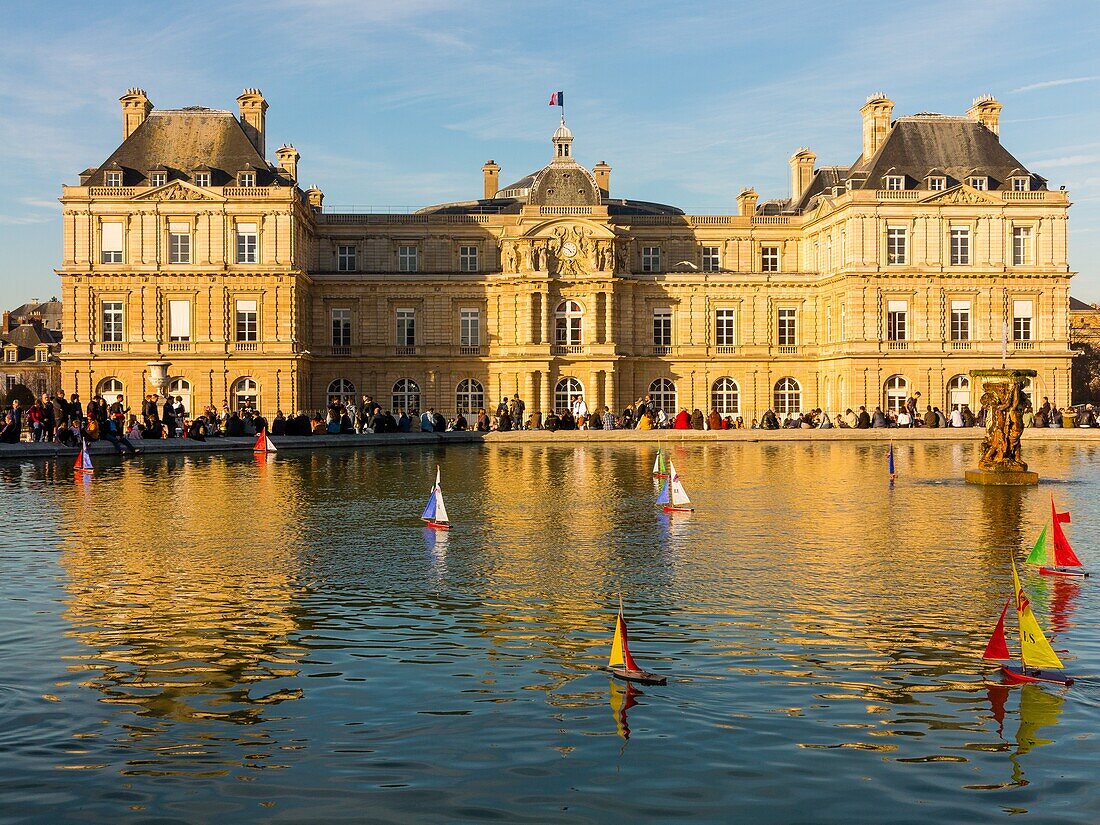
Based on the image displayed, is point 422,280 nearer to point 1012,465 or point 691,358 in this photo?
point 691,358

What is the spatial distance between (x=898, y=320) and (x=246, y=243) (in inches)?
1323

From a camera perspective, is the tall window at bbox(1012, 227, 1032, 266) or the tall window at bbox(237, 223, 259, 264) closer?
the tall window at bbox(237, 223, 259, 264)

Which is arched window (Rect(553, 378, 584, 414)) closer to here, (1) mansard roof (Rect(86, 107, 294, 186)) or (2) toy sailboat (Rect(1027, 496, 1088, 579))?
(1) mansard roof (Rect(86, 107, 294, 186))

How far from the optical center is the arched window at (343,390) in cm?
6512

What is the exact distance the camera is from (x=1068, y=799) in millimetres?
6785

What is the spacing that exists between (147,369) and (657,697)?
54.9m

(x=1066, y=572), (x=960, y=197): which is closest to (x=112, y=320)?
(x=960, y=197)

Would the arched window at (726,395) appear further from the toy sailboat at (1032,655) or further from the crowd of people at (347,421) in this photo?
the toy sailboat at (1032,655)

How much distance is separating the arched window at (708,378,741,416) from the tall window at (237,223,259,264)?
2570cm

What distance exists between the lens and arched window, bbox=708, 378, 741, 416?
66875 millimetres

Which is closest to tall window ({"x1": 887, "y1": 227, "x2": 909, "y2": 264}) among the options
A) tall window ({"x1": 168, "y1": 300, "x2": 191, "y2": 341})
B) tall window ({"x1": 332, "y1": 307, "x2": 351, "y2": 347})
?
tall window ({"x1": 332, "y1": 307, "x2": 351, "y2": 347})

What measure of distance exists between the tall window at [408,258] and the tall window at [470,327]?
14.0 ft

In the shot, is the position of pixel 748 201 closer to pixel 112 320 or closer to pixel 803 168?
pixel 803 168

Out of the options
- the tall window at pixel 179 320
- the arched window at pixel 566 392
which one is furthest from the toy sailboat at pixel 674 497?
the tall window at pixel 179 320
